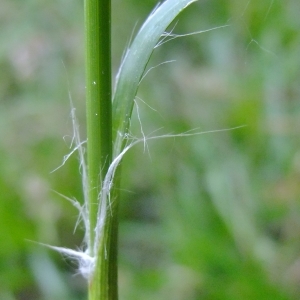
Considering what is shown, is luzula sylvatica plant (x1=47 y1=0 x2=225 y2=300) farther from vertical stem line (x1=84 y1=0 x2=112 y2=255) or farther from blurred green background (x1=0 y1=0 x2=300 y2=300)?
blurred green background (x1=0 y1=0 x2=300 y2=300)

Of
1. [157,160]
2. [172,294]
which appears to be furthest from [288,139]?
[172,294]

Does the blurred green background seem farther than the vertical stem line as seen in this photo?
Yes

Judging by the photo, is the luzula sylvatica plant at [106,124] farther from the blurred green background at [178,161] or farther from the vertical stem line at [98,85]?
the blurred green background at [178,161]

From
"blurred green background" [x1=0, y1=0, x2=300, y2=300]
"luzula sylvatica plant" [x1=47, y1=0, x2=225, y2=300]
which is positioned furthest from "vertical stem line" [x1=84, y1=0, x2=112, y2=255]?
"blurred green background" [x1=0, y1=0, x2=300, y2=300]

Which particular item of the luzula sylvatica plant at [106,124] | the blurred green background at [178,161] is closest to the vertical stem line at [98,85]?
the luzula sylvatica plant at [106,124]

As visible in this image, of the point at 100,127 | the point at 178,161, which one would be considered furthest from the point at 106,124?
the point at 178,161

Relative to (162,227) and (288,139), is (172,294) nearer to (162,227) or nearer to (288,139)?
(162,227)
